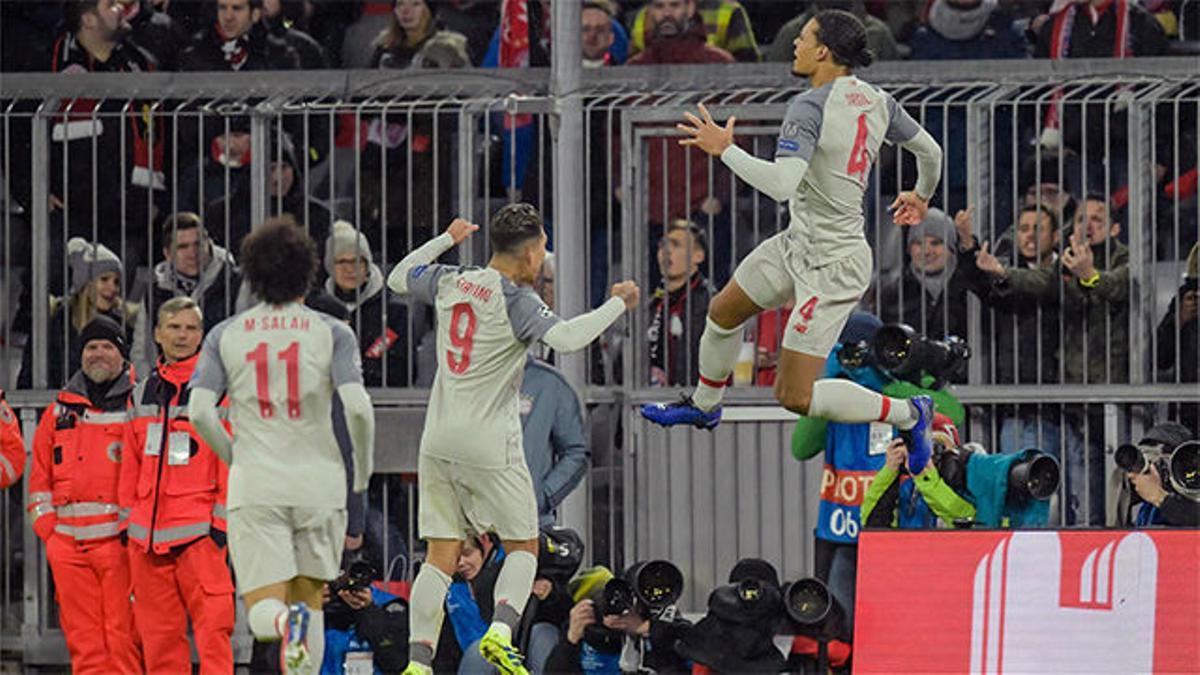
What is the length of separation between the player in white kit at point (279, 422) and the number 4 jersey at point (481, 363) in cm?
89

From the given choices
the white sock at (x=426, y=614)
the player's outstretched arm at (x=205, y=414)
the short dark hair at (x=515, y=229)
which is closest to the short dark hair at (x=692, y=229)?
the short dark hair at (x=515, y=229)

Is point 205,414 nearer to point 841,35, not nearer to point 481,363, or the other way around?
point 481,363

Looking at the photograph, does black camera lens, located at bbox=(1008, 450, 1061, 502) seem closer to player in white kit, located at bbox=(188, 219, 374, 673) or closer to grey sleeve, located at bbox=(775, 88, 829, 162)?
grey sleeve, located at bbox=(775, 88, 829, 162)

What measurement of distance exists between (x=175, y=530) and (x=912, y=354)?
11.3 feet

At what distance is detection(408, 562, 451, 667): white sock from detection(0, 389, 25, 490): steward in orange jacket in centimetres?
292

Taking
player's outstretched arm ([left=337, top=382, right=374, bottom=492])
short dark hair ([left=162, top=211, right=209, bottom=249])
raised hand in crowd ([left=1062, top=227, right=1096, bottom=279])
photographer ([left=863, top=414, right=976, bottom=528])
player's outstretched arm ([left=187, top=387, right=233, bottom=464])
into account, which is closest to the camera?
player's outstretched arm ([left=337, top=382, right=374, bottom=492])

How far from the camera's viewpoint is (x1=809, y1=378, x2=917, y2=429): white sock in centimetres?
1237

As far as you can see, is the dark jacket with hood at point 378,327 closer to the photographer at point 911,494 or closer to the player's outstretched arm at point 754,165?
the photographer at point 911,494

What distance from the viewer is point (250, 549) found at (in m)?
10.9

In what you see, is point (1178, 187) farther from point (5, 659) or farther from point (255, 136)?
point (5, 659)

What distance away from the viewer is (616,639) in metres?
13.0

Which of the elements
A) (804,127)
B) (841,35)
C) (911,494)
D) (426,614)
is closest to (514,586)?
(426,614)

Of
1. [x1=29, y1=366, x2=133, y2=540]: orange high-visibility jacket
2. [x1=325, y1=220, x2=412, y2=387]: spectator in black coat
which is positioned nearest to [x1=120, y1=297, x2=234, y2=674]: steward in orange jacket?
[x1=29, y1=366, x2=133, y2=540]: orange high-visibility jacket

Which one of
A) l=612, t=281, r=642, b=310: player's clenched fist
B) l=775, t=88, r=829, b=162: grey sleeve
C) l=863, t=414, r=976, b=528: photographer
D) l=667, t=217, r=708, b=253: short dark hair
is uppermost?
l=775, t=88, r=829, b=162: grey sleeve
